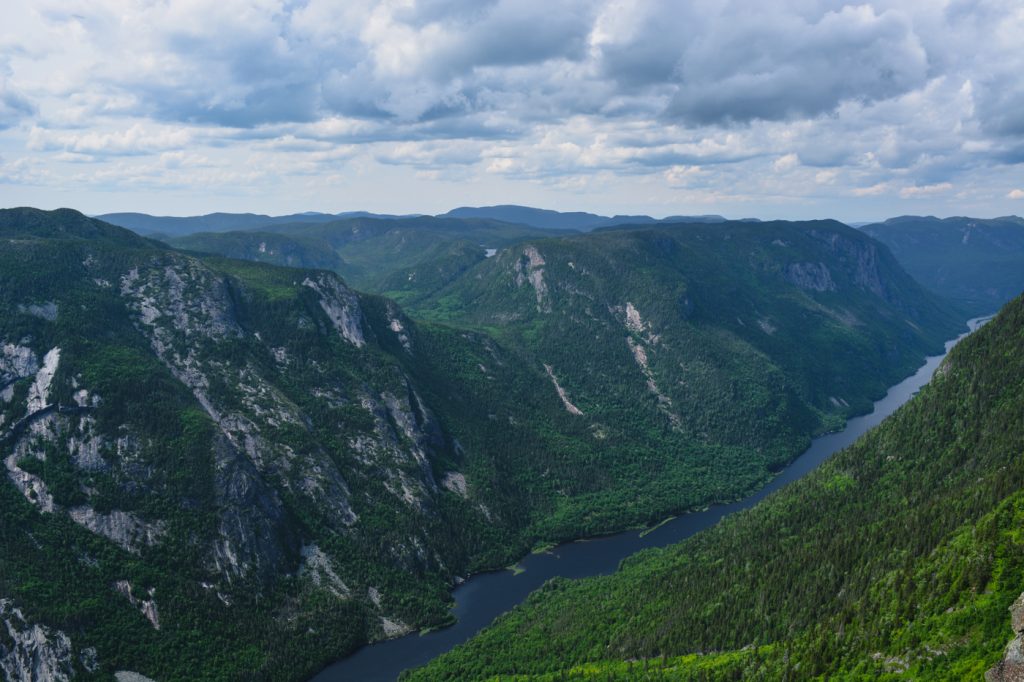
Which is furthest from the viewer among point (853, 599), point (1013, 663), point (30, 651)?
point (30, 651)

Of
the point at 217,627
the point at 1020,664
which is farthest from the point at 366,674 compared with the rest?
the point at 1020,664

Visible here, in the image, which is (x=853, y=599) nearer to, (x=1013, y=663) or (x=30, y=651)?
(x=1013, y=663)

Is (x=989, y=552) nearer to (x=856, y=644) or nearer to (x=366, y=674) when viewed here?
(x=856, y=644)

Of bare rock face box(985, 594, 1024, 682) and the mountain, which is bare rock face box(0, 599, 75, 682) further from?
bare rock face box(985, 594, 1024, 682)

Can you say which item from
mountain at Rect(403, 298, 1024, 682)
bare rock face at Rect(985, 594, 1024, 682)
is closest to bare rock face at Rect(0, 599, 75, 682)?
mountain at Rect(403, 298, 1024, 682)

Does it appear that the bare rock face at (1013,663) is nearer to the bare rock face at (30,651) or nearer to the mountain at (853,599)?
the mountain at (853,599)

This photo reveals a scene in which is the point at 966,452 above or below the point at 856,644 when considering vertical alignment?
above

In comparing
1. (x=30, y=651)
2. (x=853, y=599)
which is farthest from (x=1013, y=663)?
(x=30, y=651)
